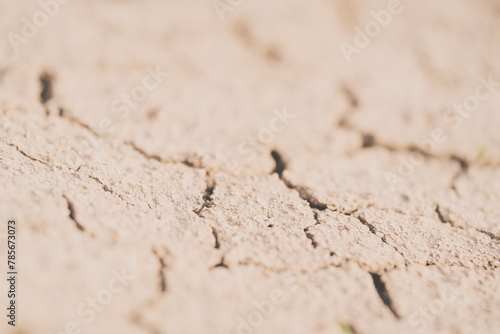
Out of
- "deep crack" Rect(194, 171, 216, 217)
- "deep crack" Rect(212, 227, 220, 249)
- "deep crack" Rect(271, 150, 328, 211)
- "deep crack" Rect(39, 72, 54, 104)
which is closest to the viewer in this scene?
"deep crack" Rect(212, 227, 220, 249)

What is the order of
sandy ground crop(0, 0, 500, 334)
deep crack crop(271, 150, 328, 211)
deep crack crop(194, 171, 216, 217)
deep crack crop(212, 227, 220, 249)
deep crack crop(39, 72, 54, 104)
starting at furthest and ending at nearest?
deep crack crop(39, 72, 54, 104), deep crack crop(271, 150, 328, 211), deep crack crop(194, 171, 216, 217), deep crack crop(212, 227, 220, 249), sandy ground crop(0, 0, 500, 334)

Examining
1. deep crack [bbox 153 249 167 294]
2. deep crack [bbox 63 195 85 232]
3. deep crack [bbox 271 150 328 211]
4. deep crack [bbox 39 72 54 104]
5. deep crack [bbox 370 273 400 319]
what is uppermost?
deep crack [bbox 370 273 400 319]

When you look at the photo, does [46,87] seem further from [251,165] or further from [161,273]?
[161,273]

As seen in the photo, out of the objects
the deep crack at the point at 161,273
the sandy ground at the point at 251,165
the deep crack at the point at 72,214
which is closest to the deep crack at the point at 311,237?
the sandy ground at the point at 251,165

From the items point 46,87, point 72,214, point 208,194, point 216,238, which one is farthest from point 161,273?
point 46,87

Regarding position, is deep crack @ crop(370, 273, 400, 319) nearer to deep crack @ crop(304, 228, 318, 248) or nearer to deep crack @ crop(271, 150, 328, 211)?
deep crack @ crop(304, 228, 318, 248)

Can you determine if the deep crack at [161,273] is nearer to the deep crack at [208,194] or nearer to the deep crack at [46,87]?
the deep crack at [208,194]

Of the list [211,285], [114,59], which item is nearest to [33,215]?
[211,285]

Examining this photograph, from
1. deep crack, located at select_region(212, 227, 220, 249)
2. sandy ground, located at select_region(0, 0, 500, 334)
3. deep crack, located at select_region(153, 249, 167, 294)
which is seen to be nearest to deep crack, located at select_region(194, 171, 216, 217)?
sandy ground, located at select_region(0, 0, 500, 334)

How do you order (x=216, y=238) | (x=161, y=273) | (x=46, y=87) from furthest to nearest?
1. (x=46, y=87)
2. (x=216, y=238)
3. (x=161, y=273)
